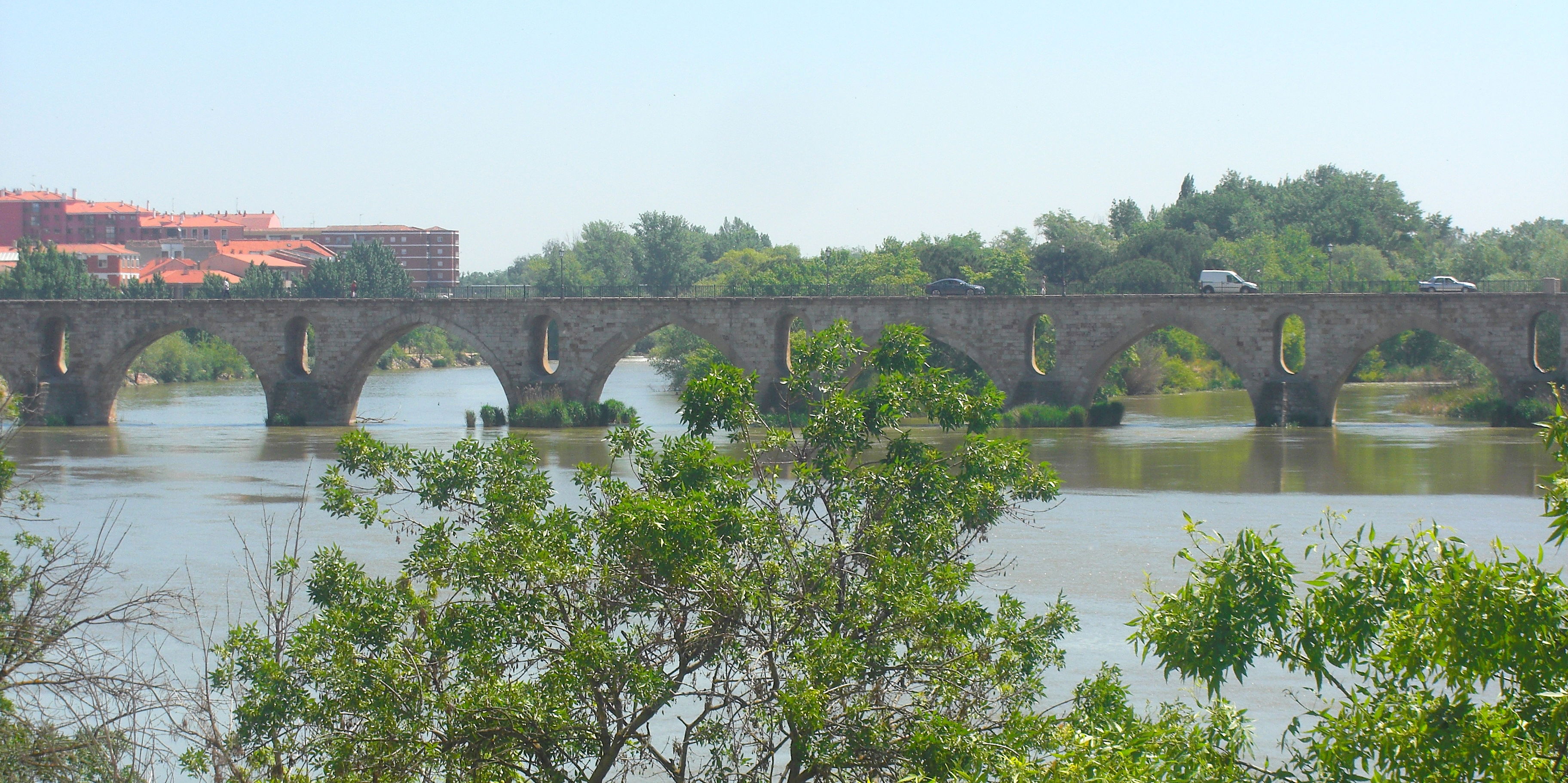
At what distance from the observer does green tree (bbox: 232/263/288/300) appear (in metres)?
65.3

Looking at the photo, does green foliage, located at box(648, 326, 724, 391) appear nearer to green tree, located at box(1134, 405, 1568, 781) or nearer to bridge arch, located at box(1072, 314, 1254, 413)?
bridge arch, located at box(1072, 314, 1254, 413)

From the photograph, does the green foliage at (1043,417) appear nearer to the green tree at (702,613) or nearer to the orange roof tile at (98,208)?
the green tree at (702,613)

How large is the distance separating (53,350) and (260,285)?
28218 millimetres

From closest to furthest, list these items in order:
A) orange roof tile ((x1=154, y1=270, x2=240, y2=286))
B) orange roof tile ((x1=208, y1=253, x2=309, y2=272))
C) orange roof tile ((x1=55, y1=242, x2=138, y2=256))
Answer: orange roof tile ((x1=154, y1=270, x2=240, y2=286)) → orange roof tile ((x1=208, y1=253, x2=309, y2=272)) → orange roof tile ((x1=55, y1=242, x2=138, y2=256))

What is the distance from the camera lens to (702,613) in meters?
6.66

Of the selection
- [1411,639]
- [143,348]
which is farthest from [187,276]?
[1411,639]

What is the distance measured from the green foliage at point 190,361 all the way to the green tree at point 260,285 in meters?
2.88

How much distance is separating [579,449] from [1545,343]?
26328 mm

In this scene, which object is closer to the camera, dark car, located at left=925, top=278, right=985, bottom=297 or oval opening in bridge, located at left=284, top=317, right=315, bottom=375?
oval opening in bridge, located at left=284, top=317, right=315, bottom=375

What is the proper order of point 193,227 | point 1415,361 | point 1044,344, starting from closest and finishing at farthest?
point 1044,344, point 1415,361, point 193,227

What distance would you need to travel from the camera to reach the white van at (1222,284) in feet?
129

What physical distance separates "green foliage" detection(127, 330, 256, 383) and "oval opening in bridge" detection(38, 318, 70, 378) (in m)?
17.7

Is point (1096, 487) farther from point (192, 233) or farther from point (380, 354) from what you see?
point (192, 233)

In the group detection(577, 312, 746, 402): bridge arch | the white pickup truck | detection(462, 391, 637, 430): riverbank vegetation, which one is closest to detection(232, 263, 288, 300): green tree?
detection(577, 312, 746, 402): bridge arch
